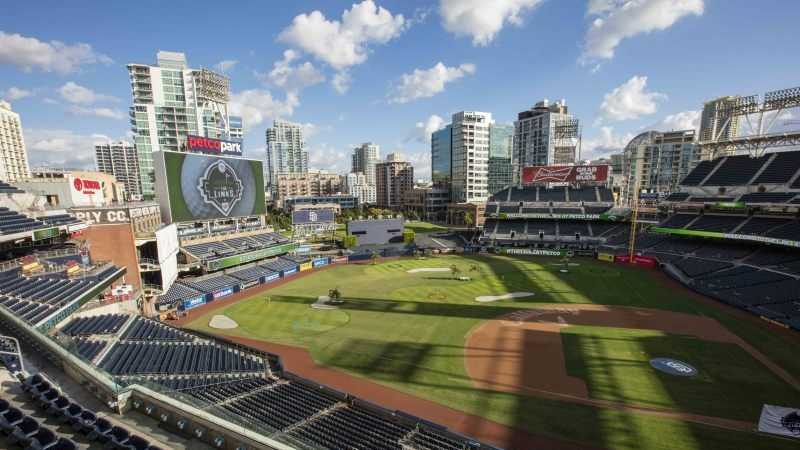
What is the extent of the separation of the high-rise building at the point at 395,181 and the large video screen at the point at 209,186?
4147 inches

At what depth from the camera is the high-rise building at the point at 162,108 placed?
82375 mm

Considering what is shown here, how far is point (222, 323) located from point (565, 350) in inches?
1365

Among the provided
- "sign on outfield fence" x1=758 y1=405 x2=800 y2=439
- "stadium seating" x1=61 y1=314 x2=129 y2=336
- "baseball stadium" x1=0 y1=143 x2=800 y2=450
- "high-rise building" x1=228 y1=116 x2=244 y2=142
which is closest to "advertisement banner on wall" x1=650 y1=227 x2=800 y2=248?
"baseball stadium" x1=0 y1=143 x2=800 y2=450

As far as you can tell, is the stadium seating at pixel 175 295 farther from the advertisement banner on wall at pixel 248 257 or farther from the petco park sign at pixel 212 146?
the petco park sign at pixel 212 146

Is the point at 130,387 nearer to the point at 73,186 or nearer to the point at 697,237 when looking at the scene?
the point at 73,186

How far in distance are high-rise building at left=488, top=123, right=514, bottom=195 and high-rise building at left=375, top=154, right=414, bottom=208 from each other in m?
40.5

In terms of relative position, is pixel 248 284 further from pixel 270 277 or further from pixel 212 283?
pixel 212 283

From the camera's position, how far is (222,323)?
35.8 m

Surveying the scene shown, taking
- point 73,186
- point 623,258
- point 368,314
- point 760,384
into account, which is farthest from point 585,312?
point 73,186

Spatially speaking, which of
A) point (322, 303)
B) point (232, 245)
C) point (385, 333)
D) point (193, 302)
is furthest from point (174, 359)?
point (232, 245)

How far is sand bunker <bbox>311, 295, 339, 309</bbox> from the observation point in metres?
40.3

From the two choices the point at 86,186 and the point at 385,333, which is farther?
the point at 86,186

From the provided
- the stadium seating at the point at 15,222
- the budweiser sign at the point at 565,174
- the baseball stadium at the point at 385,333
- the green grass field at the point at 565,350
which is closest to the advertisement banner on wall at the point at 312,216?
the baseball stadium at the point at 385,333

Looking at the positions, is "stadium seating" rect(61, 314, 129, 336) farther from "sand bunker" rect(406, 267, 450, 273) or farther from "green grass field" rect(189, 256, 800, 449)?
"sand bunker" rect(406, 267, 450, 273)
